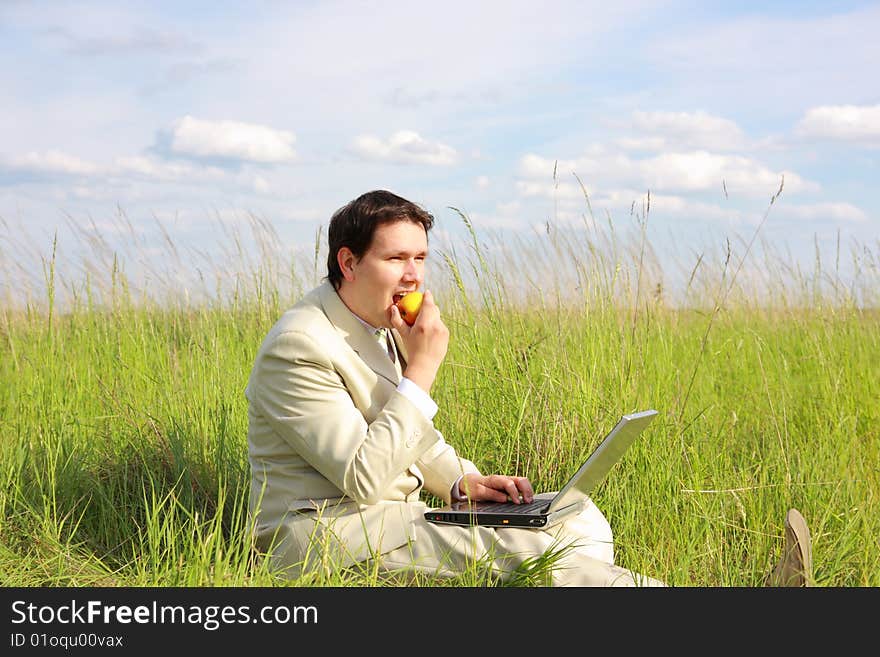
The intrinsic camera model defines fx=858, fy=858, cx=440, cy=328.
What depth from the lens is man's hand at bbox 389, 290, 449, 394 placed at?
8.56ft

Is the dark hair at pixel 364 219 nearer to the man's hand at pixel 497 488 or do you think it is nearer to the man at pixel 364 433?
the man at pixel 364 433

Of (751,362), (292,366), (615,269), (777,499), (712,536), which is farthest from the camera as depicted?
(751,362)

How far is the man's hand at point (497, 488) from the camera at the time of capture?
2844 mm

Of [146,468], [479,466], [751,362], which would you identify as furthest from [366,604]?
[751,362]

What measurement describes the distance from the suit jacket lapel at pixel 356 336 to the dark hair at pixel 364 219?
0.09m

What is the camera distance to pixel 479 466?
377cm

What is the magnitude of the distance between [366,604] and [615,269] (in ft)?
7.87

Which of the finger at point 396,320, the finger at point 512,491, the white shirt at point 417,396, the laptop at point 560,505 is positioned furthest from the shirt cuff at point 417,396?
the finger at point 512,491

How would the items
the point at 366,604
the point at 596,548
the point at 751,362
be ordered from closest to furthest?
1. the point at 366,604
2. the point at 596,548
3. the point at 751,362

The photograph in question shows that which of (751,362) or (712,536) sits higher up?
(751,362)

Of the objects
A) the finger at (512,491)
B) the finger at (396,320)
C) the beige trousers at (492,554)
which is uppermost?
the finger at (396,320)

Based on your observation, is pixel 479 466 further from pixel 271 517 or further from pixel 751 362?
pixel 751 362

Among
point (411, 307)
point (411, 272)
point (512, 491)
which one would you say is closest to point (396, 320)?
point (411, 307)

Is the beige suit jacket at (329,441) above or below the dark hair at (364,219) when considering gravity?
below
